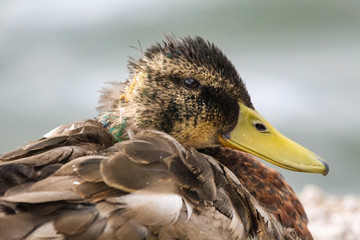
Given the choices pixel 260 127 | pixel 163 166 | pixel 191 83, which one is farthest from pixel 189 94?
pixel 163 166

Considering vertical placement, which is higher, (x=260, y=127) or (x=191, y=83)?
(x=191, y=83)

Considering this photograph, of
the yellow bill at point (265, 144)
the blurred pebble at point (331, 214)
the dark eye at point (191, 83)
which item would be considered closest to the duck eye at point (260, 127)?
the yellow bill at point (265, 144)

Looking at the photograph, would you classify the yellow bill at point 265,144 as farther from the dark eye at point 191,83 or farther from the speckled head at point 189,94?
the dark eye at point 191,83

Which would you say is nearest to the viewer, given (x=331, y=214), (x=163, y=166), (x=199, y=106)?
(x=163, y=166)

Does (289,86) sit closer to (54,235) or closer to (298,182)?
(298,182)

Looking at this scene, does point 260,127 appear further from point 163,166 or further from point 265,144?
point 163,166

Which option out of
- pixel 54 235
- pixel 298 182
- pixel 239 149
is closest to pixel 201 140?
pixel 239 149

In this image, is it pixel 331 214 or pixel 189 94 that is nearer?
pixel 189 94

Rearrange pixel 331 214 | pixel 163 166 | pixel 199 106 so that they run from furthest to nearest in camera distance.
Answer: pixel 331 214
pixel 199 106
pixel 163 166

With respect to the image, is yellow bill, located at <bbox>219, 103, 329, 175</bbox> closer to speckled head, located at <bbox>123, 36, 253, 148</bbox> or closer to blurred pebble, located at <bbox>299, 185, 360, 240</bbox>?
speckled head, located at <bbox>123, 36, 253, 148</bbox>
